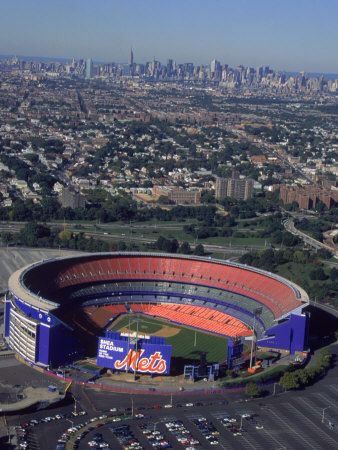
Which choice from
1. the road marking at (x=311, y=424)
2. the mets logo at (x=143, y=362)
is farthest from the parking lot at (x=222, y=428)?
the mets logo at (x=143, y=362)

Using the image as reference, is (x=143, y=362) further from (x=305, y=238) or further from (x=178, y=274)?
(x=305, y=238)

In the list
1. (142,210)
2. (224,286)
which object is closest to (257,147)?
(142,210)

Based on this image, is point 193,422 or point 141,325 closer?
point 193,422

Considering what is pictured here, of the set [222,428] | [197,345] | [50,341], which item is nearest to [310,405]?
[222,428]

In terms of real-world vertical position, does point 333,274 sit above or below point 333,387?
above

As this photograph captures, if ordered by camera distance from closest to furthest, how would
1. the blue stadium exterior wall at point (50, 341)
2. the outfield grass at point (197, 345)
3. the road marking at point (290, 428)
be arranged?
the road marking at point (290, 428)
the blue stadium exterior wall at point (50, 341)
the outfield grass at point (197, 345)

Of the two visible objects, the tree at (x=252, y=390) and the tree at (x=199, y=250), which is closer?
the tree at (x=252, y=390)

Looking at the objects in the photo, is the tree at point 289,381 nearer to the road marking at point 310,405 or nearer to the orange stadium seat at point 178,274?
the road marking at point 310,405
